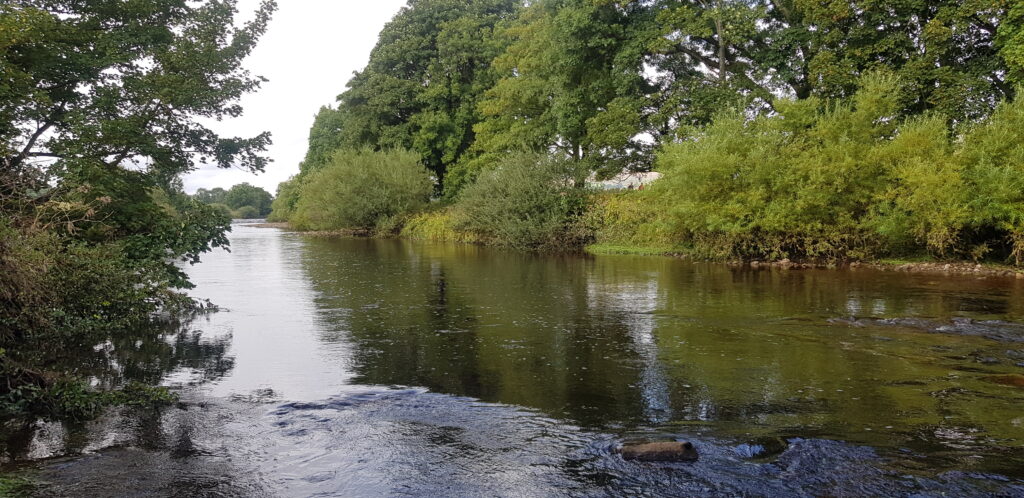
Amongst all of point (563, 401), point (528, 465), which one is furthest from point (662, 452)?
point (563, 401)

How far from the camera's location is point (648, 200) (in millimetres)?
30906

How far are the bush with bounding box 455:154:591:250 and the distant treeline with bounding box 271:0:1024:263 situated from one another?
0.13 metres

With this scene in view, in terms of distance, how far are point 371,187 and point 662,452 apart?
48366 millimetres

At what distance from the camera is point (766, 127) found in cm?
2616

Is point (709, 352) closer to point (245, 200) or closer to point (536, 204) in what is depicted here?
point (536, 204)

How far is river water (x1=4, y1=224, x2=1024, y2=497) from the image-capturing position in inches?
238

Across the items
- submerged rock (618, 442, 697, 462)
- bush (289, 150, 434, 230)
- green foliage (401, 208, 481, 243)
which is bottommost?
submerged rock (618, 442, 697, 462)

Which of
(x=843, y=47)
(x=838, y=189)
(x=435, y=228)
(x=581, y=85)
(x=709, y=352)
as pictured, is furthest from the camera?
(x=435, y=228)

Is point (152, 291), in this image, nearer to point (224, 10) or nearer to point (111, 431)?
point (111, 431)

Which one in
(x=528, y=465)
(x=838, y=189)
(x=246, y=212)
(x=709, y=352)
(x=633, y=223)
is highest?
(x=246, y=212)

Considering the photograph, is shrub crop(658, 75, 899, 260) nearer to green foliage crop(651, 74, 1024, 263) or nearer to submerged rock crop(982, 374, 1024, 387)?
green foliage crop(651, 74, 1024, 263)

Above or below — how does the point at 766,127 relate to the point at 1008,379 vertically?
above

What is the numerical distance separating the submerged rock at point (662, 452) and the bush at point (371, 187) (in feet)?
152

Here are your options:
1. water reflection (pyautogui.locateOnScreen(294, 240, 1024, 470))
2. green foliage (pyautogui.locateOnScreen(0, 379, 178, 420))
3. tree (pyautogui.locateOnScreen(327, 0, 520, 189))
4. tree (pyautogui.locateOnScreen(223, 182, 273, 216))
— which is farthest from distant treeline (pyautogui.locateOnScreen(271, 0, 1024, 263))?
tree (pyautogui.locateOnScreen(223, 182, 273, 216))
